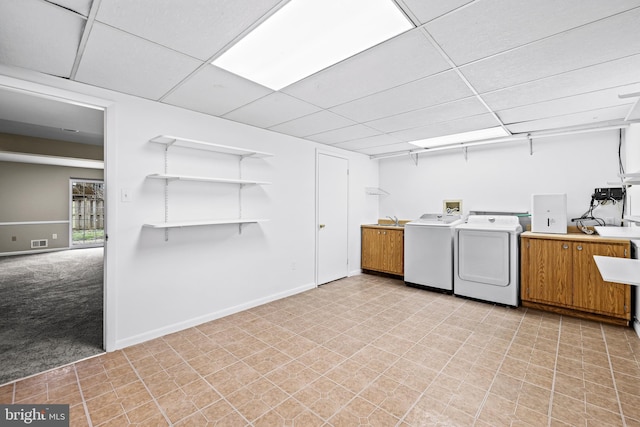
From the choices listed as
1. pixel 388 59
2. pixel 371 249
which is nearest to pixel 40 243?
pixel 371 249

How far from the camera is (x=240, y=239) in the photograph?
3316 millimetres

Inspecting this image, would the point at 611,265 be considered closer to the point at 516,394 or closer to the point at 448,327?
the point at 516,394

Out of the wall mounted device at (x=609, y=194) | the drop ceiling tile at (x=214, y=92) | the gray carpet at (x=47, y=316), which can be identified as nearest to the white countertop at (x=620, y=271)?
the wall mounted device at (x=609, y=194)

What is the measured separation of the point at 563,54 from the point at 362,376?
2572 millimetres

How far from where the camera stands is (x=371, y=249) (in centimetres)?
498

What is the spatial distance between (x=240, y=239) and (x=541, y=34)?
312 centimetres

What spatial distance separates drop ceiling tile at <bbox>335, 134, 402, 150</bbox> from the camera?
4.01 meters

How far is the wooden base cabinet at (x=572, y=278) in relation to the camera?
9.32 ft

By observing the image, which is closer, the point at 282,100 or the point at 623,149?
the point at 282,100

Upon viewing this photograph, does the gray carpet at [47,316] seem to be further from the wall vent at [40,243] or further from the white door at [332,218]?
the white door at [332,218]

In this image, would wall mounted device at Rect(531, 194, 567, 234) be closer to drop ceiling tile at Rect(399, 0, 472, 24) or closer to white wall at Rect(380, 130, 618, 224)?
white wall at Rect(380, 130, 618, 224)

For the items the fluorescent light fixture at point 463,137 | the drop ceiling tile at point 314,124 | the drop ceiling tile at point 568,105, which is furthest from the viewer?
the fluorescent light fixture at point 463,137

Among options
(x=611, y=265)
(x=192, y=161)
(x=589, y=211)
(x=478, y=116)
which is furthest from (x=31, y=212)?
(x=589, y=211)

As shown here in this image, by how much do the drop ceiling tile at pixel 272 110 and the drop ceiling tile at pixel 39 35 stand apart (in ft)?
4.31
